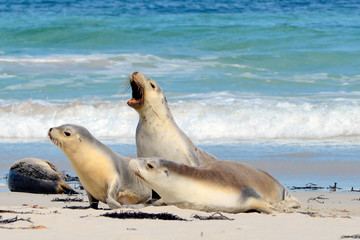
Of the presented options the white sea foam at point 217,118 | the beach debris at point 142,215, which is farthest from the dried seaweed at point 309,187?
the white sea foam at point 217,118

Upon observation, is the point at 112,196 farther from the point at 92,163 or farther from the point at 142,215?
the point at 142,215

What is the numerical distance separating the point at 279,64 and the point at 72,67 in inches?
225

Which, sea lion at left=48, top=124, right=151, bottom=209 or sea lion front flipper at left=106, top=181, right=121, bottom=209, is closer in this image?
sea lion front flipper at left=106, top=181, right=121, bottom=209

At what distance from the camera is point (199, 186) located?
590 cm

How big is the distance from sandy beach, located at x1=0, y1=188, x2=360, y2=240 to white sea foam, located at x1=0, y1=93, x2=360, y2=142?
20.9 feet

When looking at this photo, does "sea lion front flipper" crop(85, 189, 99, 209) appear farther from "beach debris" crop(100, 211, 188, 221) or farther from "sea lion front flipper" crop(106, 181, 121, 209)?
"beach debris" crop(100, 211, 188, 221)

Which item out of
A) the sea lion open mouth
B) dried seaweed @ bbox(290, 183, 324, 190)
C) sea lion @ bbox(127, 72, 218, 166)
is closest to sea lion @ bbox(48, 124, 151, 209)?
sea lion @ bbox(127, 72, 218, 166)

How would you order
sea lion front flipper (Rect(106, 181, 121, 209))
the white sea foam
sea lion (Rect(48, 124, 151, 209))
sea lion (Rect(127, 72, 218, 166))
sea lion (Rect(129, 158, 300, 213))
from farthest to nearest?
the white sea foam, sea lion (Rect(127, 72, 218, 166)), sea lion (Rect(48, 124, 151, 209)), sea lion front flipper (Rect(106, 181, 121, 209)), sea lion (Rect(129, 158, 300, 213))

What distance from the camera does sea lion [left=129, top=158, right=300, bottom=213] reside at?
5.83 m

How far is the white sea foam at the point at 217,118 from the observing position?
12.9 m

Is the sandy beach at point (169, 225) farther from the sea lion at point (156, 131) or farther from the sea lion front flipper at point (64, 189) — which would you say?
the sea lion front flipper at point (64, 189)

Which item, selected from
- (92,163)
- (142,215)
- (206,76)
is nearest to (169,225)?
(142,215)

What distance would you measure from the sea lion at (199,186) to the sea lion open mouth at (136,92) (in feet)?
4.36

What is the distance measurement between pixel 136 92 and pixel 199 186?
1.73m
